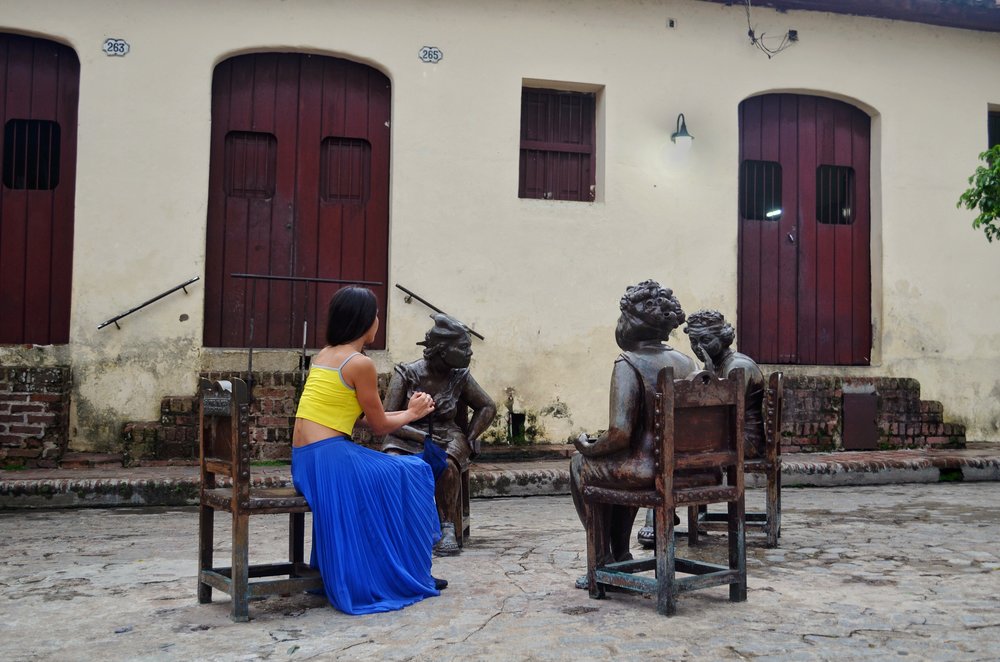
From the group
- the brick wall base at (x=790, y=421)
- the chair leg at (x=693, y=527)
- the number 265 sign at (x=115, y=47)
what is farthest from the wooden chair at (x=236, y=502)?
the number 265 sign at (x=115, y=47)

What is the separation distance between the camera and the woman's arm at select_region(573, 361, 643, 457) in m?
4.12

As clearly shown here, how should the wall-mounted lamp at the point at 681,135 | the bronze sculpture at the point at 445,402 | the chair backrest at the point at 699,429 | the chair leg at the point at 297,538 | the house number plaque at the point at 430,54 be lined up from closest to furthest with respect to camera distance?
1. the chair backrest at the point at 699,429
2. the chair leg at the point at 297,538
3. the bronze sculpture at the point at 445,402
4. the house number plaque at the point at 430,54
5. the wall-mounted lamp at the point at 681,135

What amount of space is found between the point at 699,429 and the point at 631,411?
298 mm

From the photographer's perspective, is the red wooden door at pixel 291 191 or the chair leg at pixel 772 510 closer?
the chair leg at pixel 772 510

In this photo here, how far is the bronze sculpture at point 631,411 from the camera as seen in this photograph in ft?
13.5

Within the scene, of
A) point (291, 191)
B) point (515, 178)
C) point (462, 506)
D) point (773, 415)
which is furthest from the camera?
point (515, 178)

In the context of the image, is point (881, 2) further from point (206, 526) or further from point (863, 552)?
point (206, 526)

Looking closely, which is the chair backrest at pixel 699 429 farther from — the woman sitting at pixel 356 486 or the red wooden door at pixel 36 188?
the red wooden door at pixel 36 188

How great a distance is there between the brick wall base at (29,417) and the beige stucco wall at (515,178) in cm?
40

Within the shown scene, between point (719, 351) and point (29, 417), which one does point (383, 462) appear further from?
point (29, 417)

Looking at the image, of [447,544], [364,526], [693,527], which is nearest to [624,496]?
[364,526]

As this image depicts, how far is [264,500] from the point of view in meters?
4.04

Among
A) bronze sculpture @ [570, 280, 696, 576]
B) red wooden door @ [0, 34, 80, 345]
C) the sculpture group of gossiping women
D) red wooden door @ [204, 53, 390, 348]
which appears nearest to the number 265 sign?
red wooden door @ [0, 34, 80, 345]

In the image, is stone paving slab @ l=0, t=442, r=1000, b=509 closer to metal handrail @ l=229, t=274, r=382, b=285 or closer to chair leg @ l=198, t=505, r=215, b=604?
metal handrail @ l=229, t=274, r=382, b=285
